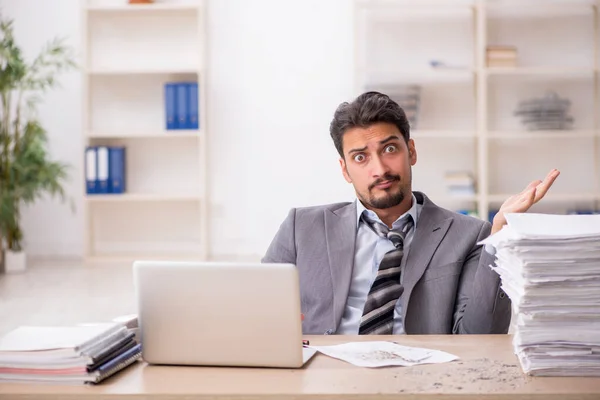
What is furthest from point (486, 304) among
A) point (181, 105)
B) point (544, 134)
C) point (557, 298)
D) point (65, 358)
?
point (181, 105)

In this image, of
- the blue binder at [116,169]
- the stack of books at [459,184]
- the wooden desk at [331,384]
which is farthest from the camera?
the blue binder at [116,169]

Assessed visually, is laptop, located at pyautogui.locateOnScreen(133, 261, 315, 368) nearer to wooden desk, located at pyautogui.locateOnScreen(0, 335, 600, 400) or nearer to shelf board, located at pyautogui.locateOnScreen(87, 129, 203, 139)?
wooden desk, located at pyautogui.locateOnScreen(0, 335, 600, 400)

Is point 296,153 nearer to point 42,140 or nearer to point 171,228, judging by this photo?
point 171,228

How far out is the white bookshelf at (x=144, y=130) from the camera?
6.46 meters

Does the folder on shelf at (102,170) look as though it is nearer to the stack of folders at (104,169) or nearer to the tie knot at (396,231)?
the stack of folders at (104,169)

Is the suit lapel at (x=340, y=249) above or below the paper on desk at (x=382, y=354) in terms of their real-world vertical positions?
above

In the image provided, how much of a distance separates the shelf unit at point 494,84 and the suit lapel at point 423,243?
13.5ft

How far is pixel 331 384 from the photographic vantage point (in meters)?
1.36

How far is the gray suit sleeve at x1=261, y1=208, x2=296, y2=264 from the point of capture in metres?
2.19

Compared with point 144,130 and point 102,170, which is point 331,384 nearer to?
point 102,170

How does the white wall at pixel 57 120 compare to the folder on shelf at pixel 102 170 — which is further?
the white wall at pixel 57 120

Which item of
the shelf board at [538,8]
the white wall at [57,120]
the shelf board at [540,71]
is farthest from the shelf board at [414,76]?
the white wall at [57,120]

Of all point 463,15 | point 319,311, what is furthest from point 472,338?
point 463,15

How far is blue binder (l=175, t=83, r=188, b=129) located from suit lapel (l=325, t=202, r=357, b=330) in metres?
4.12
